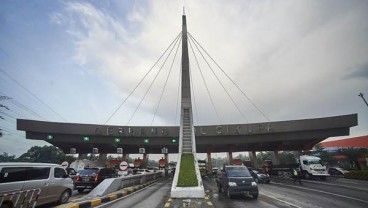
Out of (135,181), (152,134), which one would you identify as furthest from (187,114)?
(135,181)

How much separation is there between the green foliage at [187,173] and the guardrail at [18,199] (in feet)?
25.8

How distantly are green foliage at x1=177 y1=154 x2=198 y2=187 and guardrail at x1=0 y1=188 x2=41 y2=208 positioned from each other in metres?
7.88

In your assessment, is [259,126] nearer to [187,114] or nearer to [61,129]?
[187,114]

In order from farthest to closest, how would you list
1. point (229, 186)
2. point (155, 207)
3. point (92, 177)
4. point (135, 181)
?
point (135, 181)
point (92, 177)
point (229, 186)
point (155, 207)

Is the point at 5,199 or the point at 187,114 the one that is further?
the point at 187,114

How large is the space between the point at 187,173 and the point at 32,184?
34.8ft

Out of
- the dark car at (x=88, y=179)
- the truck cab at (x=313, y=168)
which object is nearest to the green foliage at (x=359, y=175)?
the truck cab at (x=313, y=168)

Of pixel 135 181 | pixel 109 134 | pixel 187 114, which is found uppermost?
pixel 187 114

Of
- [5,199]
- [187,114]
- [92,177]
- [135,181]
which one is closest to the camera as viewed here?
[5,199]

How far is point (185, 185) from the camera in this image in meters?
15.0

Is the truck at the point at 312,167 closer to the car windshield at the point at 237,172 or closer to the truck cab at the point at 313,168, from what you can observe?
the truck cab at the point at 313,168

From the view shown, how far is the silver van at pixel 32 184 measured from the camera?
8.93 m

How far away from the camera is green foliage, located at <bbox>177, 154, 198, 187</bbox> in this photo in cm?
1551

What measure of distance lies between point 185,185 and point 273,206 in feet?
17.7
